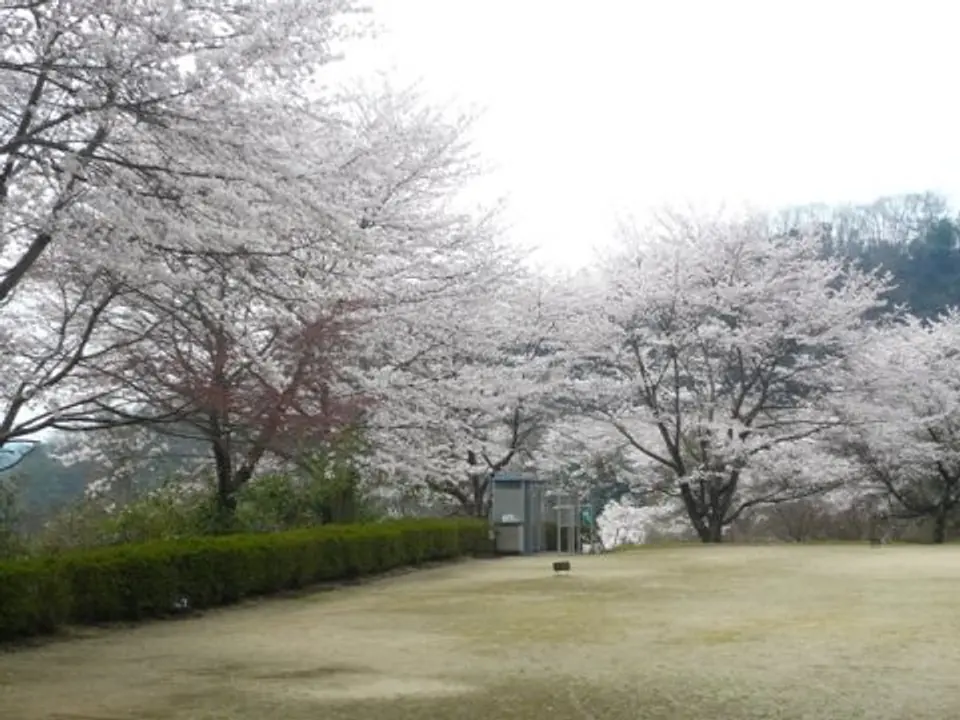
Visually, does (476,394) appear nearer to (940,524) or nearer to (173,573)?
(173,573)

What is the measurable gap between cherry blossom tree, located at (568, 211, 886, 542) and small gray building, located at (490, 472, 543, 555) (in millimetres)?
3346

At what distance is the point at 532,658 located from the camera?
6969mm

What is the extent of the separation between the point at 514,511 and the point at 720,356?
6.34 metres

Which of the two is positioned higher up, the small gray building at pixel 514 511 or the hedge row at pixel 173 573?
the small gray building at pixel 514 511

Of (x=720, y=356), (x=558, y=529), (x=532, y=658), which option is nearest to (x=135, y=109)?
(x=532, y=658)

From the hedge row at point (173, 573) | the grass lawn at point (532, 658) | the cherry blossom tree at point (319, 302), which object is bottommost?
the grass lawn at point (532, 658)

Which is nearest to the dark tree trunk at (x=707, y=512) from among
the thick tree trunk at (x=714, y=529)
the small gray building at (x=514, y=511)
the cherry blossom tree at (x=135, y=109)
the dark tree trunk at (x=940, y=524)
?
the thick tree trunk at (x=714, y=529)

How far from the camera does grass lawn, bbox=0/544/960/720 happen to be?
5.44m

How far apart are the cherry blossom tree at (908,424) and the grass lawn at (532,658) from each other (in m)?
10.7

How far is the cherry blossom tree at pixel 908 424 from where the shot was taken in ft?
72.4

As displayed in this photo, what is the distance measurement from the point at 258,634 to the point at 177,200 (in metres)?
3.82

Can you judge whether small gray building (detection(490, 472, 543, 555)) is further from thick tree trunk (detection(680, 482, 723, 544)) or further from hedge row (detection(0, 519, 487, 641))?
hedge row (detection(0, 519, 487, 641))

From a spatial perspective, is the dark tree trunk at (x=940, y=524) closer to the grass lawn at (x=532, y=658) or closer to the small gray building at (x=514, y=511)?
the small gray building at (x=514, y=511)

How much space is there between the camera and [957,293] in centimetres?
3375
